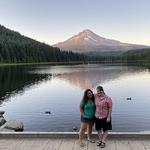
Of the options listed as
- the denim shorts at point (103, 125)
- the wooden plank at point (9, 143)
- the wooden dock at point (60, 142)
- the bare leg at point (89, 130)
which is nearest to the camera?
the wooden dock at point (60, 142)

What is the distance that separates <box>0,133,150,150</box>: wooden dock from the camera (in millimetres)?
11531

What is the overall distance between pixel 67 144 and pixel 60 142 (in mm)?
353

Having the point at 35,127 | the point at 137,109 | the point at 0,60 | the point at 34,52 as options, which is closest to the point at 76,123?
the point at 35,127

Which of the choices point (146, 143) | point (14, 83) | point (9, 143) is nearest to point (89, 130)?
point (146, 143)

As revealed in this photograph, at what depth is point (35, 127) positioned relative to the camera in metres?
25.8

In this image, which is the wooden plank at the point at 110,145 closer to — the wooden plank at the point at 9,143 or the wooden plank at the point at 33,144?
the wooden plank at the point at 33,144

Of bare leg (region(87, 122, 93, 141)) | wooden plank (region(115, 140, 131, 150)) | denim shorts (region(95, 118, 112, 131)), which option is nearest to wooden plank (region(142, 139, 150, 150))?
wooden plank (region(115, 140, 131, 150))

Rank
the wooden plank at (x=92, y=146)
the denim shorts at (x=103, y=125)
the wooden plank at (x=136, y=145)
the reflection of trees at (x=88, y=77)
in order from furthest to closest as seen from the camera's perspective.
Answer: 1. the reflection of trees at (x=88, y=77)
2. the denim shorts at (x=103, y=125)
3. the wooden plank at (x=92, y=146)
4. the wooden plank at (x=136, y=145)

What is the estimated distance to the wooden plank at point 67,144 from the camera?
11.5 meters

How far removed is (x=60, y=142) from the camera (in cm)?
1210

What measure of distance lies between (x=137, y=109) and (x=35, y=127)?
43.0 feet

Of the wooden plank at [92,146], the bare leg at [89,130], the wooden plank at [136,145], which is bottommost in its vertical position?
the wooden plank at [92,146]

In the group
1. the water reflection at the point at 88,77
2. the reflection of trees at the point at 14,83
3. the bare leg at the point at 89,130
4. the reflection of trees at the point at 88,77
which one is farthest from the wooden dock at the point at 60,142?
the reflection of trees at the point at 88,77

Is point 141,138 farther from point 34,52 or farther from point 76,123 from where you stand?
point 34,52
